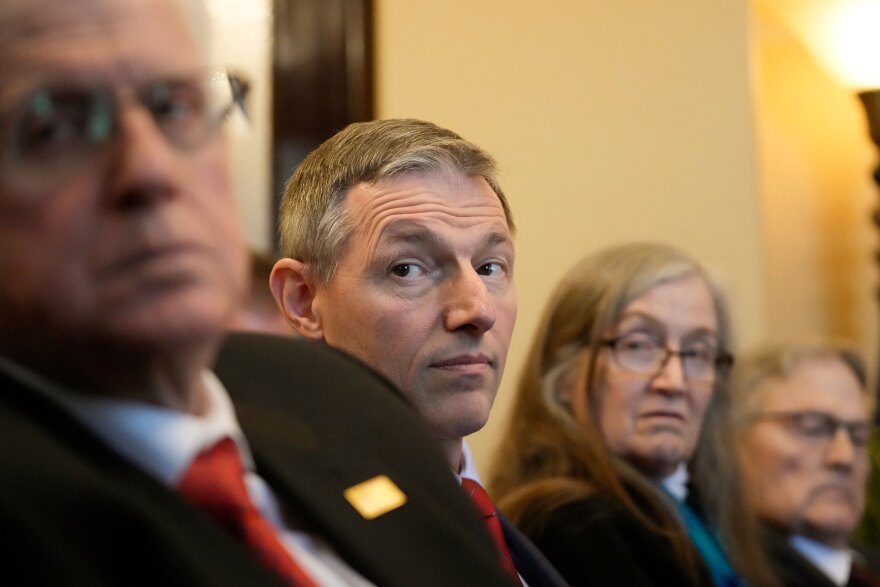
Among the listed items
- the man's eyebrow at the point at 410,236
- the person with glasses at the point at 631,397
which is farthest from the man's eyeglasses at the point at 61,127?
the person with glasses at the point at 631,397

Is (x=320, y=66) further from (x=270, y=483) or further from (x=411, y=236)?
(x=270, y=483)

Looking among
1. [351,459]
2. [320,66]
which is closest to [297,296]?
[351,459]

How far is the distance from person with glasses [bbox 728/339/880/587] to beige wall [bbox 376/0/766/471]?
10.2 inches

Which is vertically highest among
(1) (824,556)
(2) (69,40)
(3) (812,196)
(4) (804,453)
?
(2) (69,40)

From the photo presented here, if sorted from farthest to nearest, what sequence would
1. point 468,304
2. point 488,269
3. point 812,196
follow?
point 812,196 < point 488,269 < point 468,304

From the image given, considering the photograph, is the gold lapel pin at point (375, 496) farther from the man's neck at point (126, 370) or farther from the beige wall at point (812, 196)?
the beige wall at point (812, 196)

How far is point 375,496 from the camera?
1.29 metres

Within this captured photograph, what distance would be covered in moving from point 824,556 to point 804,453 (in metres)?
0.27

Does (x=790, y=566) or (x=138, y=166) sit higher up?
(x=138, y=166)

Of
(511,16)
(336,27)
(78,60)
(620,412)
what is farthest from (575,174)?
(78,60)

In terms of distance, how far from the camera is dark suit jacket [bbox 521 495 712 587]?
2.29 m

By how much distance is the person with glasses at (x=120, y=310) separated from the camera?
0.98 metres

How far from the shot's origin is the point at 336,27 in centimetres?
325

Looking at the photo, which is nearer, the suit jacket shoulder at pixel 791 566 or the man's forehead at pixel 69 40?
the man's forehead at pixel 69 40
